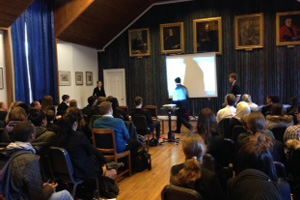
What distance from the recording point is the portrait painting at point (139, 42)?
1166 cm

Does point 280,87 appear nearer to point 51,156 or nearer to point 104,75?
point 104,75

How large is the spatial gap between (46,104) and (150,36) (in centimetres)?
638

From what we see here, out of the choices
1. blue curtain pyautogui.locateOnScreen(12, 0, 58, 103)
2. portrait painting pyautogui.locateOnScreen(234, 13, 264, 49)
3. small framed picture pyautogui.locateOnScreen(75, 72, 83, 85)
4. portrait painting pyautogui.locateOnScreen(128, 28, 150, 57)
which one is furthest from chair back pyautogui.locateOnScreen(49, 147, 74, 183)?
portrait painting pyautogui.locateOnScreen(128, 28, 150, 57)

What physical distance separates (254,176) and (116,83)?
11057 millimetres

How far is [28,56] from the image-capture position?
856cm

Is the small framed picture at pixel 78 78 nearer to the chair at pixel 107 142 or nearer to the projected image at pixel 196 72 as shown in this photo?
the projected image at pixel 196 72

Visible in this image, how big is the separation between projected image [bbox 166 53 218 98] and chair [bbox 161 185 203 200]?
8.82m

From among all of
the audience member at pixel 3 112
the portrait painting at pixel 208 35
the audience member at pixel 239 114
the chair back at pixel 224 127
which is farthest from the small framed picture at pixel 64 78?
the audience member at pixel 239 114

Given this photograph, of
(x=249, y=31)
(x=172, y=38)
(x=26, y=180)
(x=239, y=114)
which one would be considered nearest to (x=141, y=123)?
(x=239, y=114)

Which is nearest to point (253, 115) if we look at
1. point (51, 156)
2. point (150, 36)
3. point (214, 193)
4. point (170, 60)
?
point (214, 193)

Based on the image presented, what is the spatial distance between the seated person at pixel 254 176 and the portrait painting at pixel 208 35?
9.09 m

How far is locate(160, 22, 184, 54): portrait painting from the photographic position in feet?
36.4

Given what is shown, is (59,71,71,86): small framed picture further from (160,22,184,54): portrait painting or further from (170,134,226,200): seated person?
(170,134,226,200): seated person

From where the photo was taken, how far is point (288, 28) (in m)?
9.73
